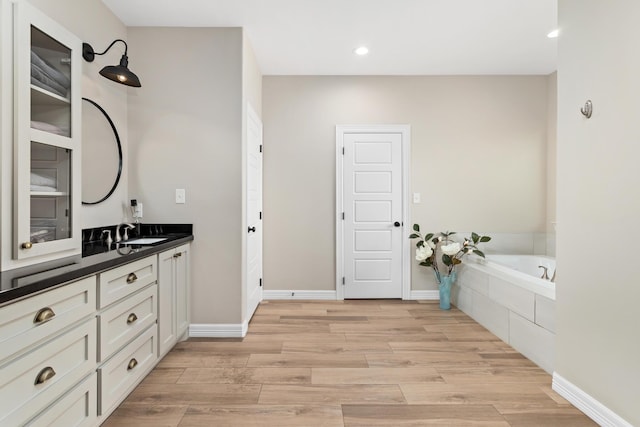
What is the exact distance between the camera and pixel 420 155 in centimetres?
400

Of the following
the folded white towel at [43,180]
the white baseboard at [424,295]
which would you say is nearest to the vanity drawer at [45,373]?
the folded white towel at [43,180]

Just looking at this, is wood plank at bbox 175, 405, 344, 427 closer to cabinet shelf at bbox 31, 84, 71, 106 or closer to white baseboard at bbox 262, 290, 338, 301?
cabinet shelf at bbox 31, 84, 71, 106

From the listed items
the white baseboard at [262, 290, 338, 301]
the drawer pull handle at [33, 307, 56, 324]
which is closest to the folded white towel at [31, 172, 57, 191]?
the drawer pull handle at [33, 307, 56, 324]

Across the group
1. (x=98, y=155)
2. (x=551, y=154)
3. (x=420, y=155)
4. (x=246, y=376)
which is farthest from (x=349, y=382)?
(x=551, y=154)

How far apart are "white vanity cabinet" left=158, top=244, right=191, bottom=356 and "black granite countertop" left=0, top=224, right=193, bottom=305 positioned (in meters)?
0.15

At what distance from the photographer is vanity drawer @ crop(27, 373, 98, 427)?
4.20 feet

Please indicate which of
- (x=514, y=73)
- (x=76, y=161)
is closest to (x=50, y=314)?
(x=76, y=161)

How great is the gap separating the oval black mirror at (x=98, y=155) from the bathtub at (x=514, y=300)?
3212 mm

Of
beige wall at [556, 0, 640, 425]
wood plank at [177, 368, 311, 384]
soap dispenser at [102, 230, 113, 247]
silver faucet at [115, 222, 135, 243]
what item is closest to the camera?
beige wall at [556, 0, 640, 425]

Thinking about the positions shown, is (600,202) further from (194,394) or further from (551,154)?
(551,154)

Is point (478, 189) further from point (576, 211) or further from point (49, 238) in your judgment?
point (49, 238)

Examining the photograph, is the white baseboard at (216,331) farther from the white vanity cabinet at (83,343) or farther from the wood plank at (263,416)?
the wood plank at (263,416)

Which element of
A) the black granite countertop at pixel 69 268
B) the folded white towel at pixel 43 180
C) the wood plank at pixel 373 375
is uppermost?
the folded white towel at pixel 43 180

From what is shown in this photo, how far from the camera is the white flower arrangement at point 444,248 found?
3.65 metres
